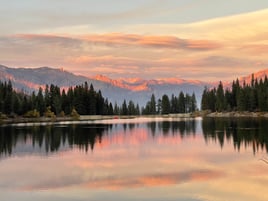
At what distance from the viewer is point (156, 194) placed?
25.9 meters

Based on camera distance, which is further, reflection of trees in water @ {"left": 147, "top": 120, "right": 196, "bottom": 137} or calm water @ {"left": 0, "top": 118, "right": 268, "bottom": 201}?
reflection of trees in water @ {"left": 147, "top": 120, "right": 196, "bottom": 137}

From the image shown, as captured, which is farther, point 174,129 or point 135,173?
point 174,129

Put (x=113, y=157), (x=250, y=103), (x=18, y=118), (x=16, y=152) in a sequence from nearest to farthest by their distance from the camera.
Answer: (x=113, y=157) → (x=16, y=152) → (x=18, y=118) → (x=250, y=103)

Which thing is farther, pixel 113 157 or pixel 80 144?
pixel 80 144

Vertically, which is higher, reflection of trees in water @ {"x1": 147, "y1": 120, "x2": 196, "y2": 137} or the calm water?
reflection of trees in water @ {"x1": 147, "y1": 120, "x2": 196, "y2": 137}

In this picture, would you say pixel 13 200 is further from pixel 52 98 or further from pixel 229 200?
pixel 52 98

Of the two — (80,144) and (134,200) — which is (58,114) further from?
(134,200)

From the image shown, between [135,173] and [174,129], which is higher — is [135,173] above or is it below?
below

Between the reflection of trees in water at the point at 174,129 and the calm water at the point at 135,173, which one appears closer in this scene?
the calm water at the point at 135,173

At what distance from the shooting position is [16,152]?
5016 centimetres

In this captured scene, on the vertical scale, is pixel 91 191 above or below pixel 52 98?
below

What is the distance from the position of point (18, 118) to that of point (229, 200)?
495 feet

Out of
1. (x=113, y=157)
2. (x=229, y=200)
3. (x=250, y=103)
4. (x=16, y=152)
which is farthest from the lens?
(x=250, y=103)

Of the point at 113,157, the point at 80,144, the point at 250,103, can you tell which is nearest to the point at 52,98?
the point at 250,103
